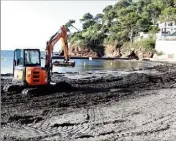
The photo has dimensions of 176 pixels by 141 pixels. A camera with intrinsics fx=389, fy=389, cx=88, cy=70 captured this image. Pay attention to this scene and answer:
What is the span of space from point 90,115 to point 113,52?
281 feet

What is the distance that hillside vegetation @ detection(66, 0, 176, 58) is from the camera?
87.9 metres

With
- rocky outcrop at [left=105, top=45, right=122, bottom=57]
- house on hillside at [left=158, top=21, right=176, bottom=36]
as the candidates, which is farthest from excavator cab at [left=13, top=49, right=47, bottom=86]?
rocky outcrop at [left=105, top=45, right=122, bottom=57]

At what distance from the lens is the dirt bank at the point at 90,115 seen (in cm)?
1090

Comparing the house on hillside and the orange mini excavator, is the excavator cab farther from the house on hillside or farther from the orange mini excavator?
the house on hillside

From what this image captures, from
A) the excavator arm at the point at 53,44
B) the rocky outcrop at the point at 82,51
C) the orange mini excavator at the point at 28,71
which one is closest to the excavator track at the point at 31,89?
the orange mini excavator at the point at 28,71

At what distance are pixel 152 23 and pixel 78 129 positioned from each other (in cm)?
9101

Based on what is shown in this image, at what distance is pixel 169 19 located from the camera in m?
87.8

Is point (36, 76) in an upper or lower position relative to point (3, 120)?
upper

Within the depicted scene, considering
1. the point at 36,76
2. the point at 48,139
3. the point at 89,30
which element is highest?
the point at 89,30

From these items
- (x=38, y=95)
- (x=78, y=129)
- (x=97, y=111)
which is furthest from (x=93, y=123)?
(x=38, y=95)

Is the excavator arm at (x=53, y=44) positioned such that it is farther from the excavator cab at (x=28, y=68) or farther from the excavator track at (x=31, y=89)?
the excavator cab at (x=28, y=68)

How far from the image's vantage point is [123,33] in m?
96.5

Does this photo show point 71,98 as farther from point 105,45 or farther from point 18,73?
point 105,45

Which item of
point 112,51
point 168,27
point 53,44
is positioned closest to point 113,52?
point 112,51
